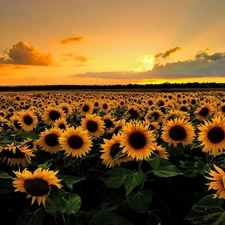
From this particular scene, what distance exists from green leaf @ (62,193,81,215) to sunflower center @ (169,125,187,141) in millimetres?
2354

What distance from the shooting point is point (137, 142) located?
13.7 feet

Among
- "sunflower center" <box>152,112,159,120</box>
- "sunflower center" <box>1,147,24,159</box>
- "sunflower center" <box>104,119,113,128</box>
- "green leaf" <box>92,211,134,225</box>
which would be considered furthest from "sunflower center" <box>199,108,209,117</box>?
"green leaf" <box>92,211,134,225</box>

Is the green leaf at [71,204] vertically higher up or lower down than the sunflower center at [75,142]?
lower down

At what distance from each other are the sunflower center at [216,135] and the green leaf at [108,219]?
202cm

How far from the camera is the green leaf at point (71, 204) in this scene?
10.5ft

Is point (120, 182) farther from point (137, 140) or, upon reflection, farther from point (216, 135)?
point (216, 135)

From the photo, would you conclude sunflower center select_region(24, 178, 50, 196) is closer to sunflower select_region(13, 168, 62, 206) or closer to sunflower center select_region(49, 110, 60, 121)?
sunflower select_region(13, 168, 62, 206)

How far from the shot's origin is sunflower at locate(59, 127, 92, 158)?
199 inches

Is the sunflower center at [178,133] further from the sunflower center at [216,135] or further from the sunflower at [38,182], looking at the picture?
the sunflower at [38,182]

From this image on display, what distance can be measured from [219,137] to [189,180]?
0.68m

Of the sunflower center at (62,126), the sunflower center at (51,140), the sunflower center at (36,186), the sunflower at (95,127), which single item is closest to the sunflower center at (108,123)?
the sunflower at (95,127)

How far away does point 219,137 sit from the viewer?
4.75 metres

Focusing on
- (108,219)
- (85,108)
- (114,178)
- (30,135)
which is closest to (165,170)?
(114,178)

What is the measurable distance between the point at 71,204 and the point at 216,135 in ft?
7.74
